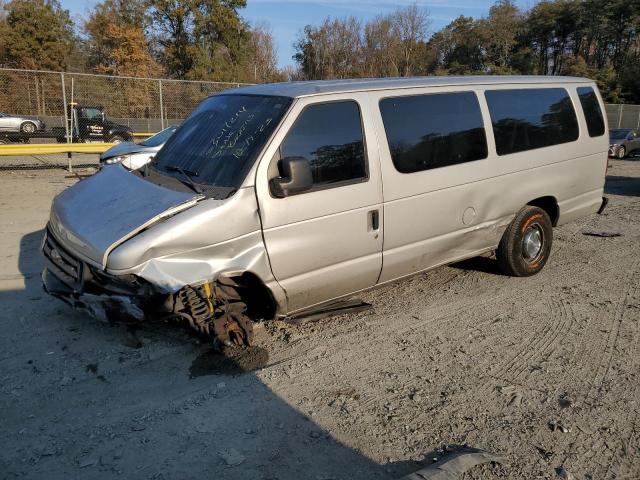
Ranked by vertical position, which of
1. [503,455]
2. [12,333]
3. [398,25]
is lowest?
[503,455]

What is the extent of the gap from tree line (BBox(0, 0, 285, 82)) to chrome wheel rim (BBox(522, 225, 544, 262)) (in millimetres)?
39943

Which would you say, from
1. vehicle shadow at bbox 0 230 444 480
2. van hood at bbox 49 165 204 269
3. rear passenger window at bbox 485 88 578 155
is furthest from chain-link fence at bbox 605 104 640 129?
vehicle shadow at bbox 0 230 444 480

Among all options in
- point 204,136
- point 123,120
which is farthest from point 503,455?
point 123,120

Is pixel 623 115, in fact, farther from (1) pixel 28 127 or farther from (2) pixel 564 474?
(2) pixel 564 474

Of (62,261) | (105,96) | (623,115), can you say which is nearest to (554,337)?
(62,261)

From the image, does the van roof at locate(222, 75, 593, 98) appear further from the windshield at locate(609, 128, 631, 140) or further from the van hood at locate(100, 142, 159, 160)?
the windshield at locate(609, 128, 631, 140)

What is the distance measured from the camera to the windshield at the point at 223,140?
12.7 feet

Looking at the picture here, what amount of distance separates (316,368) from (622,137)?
23.2m

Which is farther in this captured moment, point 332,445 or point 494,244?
point 494,244

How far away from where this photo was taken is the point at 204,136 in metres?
4.38

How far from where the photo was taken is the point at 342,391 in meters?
3.55

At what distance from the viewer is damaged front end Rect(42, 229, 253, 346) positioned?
3471 millimetres

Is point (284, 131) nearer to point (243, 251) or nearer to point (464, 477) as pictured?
point (243, 251)

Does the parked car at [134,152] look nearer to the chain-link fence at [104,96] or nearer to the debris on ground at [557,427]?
the chain-link fence at [104,96]
